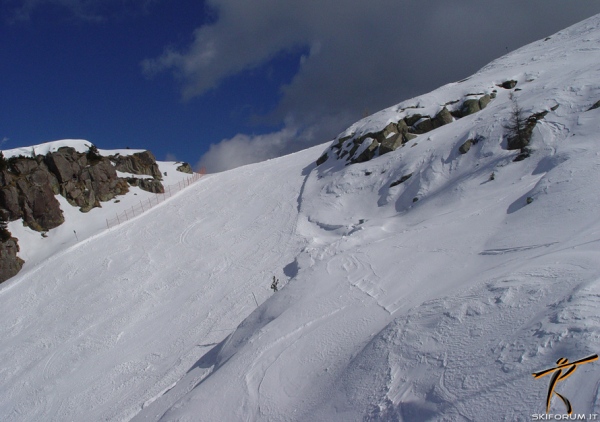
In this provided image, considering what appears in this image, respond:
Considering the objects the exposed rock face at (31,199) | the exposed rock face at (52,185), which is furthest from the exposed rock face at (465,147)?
the exposed rock face at (31,199)

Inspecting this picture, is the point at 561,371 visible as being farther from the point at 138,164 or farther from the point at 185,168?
the point at 185,168

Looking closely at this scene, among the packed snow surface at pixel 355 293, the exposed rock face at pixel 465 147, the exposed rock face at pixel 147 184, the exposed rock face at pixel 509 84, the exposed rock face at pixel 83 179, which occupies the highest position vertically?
the exposed rock face at pixel 83 179

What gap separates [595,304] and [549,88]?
1925 centimetres

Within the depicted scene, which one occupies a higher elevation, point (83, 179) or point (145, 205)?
point (83, 179)

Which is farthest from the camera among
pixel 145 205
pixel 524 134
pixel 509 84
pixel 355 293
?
pixel 145 205

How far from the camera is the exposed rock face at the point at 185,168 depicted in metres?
42.7

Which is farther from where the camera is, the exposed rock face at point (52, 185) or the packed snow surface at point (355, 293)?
the exposed rock face at point (52, 185)

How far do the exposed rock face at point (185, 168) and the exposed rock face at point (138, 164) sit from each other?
3.09 meters

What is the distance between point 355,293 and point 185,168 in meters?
37.8

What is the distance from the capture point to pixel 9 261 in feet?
81.4

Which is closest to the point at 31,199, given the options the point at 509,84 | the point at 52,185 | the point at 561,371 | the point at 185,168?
the point at 52,185

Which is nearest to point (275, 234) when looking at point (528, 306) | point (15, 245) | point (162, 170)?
point (528, 306)

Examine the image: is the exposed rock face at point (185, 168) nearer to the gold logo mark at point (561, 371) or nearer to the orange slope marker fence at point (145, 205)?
the orange slope marker fence at point (145, 205)

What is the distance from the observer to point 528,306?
4.97 meters
